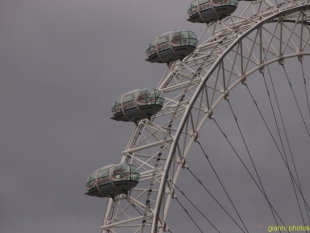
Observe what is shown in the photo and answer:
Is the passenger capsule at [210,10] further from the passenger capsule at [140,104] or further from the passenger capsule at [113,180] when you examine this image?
the passenger capsule at [113,180]

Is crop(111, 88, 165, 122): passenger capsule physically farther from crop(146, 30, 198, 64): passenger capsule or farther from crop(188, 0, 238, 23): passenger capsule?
crop(188, 0, 238, 23): passenger capsule

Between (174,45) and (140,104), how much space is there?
4.10 meters

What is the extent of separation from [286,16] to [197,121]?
9.54 metres

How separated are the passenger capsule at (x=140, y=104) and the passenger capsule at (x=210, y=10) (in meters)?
6.58

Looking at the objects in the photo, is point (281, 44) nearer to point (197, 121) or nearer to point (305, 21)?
point (305, 21)

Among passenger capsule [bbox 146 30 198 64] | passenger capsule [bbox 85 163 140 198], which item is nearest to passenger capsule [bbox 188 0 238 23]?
passenger capsule [bbox 146 30 198 64]

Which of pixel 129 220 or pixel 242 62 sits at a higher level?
pixel 242 62

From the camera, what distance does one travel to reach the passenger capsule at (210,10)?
236 feet

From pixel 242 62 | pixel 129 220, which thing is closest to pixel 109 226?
pixel 129 220

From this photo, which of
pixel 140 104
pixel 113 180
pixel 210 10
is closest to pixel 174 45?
pixel 210 10

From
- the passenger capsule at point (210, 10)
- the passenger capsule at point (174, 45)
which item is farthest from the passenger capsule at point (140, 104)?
the passenger capsule at point (210, 10)

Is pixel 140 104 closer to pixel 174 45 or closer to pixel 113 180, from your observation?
pixel 174 45

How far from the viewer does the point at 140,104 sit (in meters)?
67.6

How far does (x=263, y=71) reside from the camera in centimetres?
7269
